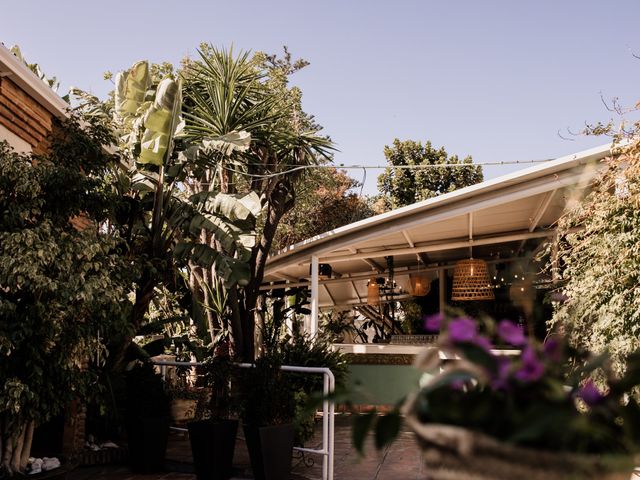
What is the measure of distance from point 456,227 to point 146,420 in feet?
17.6

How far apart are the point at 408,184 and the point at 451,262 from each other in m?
10.6

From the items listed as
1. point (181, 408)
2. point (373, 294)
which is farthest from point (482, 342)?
point (373, 294)

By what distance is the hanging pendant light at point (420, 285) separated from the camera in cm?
1236

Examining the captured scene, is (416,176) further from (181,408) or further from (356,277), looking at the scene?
(181,408)

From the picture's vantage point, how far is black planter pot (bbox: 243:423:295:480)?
563 centimetres

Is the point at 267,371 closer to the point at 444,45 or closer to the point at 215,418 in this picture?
the point at 215,418

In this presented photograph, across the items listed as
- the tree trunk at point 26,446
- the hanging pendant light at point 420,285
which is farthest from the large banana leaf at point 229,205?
the hanging pendant light at point 420,285

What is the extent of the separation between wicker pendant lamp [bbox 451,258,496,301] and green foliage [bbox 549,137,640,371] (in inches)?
159

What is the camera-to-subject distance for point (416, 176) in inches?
904

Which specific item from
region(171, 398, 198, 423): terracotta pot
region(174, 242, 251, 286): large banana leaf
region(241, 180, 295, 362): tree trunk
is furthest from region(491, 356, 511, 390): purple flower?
region(241, 180, 295, 362): tree trunk

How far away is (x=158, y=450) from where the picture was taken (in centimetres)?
653

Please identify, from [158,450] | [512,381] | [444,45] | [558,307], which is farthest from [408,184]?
[512,381]

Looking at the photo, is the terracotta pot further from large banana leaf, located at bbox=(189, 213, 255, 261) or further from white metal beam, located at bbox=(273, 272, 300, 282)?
white metal beam, located at bbox=(273, 272, 300, 282)

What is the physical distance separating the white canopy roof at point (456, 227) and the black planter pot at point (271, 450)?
375cm
